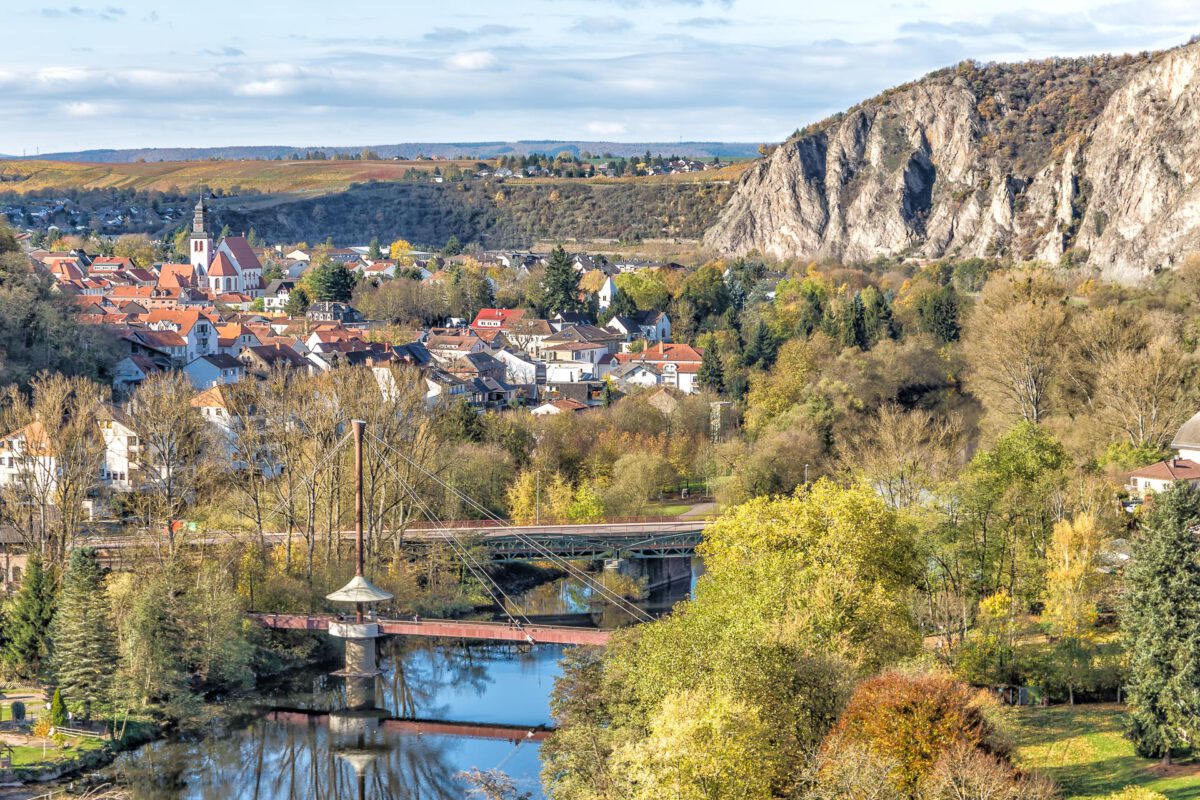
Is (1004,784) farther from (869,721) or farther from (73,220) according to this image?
(73,220)

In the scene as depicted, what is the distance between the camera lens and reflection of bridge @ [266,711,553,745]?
3014cm

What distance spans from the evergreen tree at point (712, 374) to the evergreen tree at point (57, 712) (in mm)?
35456

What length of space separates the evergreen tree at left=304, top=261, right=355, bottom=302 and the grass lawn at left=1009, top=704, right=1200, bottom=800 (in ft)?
207

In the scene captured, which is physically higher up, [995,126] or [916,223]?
[995,126]

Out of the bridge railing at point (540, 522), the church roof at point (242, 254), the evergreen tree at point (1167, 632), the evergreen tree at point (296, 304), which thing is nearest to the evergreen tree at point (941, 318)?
the bridge railing at point (540, 522)

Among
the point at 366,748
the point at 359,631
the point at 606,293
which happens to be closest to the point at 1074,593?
the point at 366,748

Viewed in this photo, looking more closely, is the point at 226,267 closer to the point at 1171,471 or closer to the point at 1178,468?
the point at 1178,468

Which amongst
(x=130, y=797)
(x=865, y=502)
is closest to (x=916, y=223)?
(x=865, y=502)

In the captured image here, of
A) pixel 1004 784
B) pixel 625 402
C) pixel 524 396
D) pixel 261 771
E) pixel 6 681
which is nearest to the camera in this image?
pixel 1004 784

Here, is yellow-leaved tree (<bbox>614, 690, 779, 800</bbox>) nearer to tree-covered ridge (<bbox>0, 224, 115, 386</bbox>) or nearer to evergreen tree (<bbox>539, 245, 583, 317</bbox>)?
tree-covered ridge (<bbox>0, 224, 115, 386</bbox>)

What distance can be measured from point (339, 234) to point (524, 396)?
3390 inches

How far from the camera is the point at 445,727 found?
30875 millimetres

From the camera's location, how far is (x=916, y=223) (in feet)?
384

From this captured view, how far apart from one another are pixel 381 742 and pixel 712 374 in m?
33.5
